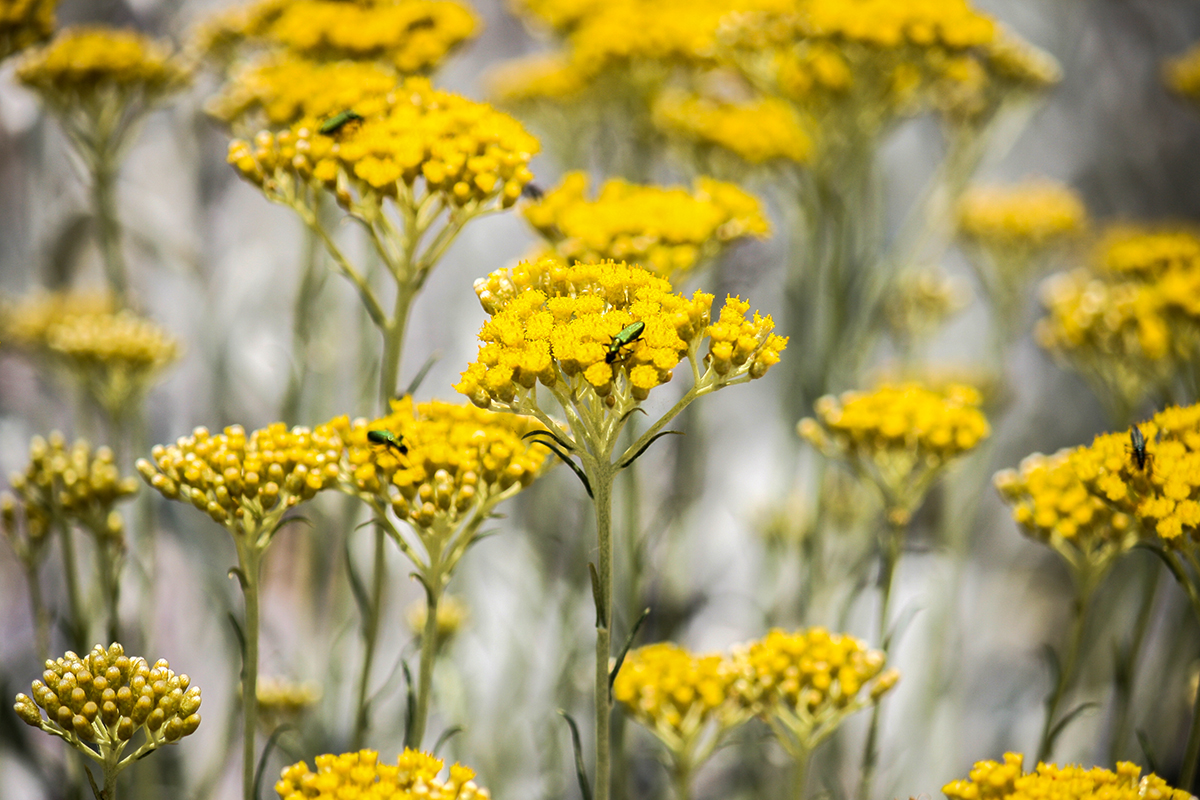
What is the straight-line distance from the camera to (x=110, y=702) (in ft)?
2.14

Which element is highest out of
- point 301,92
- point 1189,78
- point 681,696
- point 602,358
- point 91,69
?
point 1189,78

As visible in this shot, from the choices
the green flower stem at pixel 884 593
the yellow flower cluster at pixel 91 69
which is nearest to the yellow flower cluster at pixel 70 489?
the yellow flower cluster at pixel 91 69

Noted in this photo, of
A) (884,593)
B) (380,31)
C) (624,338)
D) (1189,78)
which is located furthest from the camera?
(1189,78)

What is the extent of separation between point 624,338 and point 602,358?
0.09 feet

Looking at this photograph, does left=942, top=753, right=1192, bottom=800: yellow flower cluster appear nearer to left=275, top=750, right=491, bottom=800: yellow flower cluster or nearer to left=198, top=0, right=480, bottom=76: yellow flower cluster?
left=275, top=750, right=491, bottom=800: yellow flower cluster

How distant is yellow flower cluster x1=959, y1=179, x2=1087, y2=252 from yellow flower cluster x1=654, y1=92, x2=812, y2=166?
21.2 inches

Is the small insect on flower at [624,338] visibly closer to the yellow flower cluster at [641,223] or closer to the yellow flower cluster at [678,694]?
the yellow flower cluster at [641,223]

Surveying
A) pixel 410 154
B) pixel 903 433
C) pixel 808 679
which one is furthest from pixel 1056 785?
pixel 410 154

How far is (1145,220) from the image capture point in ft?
7.61

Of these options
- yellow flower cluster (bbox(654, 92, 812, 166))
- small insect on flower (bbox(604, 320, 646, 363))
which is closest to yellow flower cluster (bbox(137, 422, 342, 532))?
small insect on flower (bbox(604, 320, 646, 363))

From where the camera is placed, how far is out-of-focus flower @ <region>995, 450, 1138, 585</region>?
0.90m

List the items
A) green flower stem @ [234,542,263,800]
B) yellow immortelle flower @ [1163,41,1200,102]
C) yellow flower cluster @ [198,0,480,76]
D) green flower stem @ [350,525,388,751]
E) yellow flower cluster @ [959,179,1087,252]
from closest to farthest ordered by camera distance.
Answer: green flower stem @ [234,542,263,800] < green flower stem @ [350,525,388,751] < yellow flower cluster @ [198,0,480,76] < yellow immortelle flower @ [1163,41,1200,102] < yellow flower cluster @ [959,179,1087,252]

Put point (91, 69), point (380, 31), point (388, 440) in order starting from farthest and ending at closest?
point (91, 69) < point (380, 31) < point (388, 440)

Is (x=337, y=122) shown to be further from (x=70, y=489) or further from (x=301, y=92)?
(x=70, y=489)
